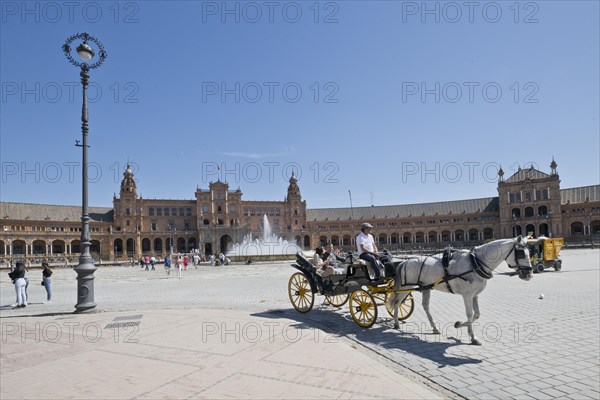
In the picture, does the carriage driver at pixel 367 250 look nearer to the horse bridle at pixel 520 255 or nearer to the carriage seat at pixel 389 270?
the carriage seat at pixel 389 270

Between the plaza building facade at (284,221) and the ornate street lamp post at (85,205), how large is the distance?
2567 inches

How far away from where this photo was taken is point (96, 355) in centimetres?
613

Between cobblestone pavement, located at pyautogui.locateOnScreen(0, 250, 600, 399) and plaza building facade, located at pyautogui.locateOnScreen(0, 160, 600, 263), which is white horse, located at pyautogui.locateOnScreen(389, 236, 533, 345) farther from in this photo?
plaza building facade, located at pyautogui.locateOnScreen(0, 160, 600, 263)

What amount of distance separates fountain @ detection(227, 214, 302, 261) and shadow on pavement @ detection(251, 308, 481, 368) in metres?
31.8

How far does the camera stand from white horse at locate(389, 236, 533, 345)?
615 cm

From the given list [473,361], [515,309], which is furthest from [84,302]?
[515,309]

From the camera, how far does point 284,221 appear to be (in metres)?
91.6

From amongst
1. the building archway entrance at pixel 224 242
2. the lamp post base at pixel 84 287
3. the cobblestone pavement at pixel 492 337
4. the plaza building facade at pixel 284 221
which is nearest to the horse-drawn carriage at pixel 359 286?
the cobblestone pavement at pixel 492 337

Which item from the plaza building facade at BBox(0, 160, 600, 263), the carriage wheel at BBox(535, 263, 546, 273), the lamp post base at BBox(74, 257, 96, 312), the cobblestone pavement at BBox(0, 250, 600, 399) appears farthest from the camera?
the plaza building facade at BBox(0, 160, 600, 263)

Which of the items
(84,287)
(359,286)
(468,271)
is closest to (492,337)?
(468,271)

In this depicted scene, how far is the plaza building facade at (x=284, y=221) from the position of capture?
72.4 m

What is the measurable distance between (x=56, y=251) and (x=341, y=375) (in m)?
85.1

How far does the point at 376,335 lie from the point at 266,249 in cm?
4880

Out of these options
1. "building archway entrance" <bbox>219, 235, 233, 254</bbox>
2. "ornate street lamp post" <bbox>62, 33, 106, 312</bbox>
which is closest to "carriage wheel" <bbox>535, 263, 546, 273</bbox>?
"ornate street lamp post" <bbox>62, 33, 106, 312</bbox>
